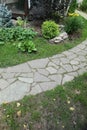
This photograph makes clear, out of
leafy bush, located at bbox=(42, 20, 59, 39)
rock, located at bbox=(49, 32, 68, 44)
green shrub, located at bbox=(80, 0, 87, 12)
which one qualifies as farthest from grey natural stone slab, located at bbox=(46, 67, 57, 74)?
green shrub, located at bbox=(80, 0, 87, 12)

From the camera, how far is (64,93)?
15.5 feet

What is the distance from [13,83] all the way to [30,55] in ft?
4.02

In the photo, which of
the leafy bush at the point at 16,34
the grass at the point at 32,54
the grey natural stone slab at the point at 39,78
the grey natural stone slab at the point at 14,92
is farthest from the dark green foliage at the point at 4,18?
the grey natural stone slab at the point at 14,92

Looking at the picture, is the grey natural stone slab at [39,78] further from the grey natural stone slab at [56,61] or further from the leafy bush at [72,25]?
the leafy bush at [72,25]

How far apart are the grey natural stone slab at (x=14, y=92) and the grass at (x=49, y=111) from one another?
5.4 inches

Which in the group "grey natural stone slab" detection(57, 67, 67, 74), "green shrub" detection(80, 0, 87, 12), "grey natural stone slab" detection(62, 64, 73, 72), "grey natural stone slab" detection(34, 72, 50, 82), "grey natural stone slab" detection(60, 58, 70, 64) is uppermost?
"grey natural stone slab" detection(34, 72, 50, 82)

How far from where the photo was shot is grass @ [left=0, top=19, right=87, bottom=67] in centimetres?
562

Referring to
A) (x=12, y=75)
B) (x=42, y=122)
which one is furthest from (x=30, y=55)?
(x=42, y=122)

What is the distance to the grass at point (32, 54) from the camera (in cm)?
562

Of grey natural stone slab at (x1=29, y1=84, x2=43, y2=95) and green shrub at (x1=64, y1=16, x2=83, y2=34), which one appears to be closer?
grey natural stone slab at (x1=29, y1=84, x2=43, y2=95)

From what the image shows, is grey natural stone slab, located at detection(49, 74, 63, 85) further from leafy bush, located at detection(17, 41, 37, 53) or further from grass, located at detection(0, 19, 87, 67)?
leafy bush, located at detection(17, 41, 37, 53)

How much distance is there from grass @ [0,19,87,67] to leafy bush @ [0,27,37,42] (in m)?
0.22

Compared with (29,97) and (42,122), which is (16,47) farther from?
(42,122)

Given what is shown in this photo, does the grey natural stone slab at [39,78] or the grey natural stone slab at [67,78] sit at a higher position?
the grey natural stone slab at [39,78]
